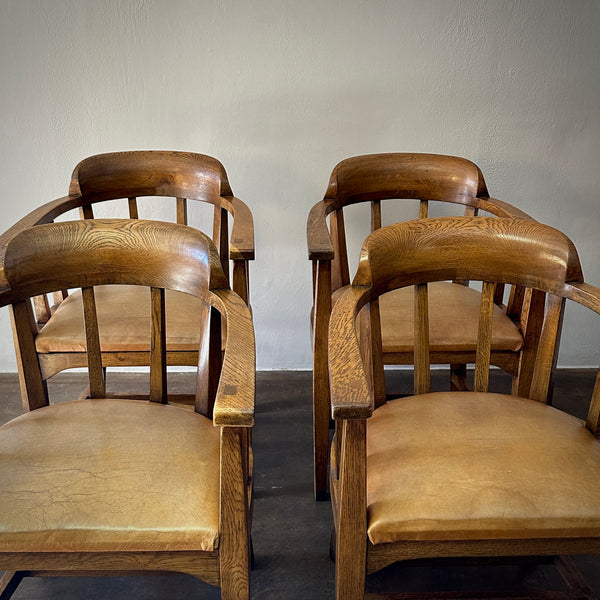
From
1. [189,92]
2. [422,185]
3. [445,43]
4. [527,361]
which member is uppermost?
[445,43]

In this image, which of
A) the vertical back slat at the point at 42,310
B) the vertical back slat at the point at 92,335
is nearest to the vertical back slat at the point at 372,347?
the vertical back slat at the point at 92,335

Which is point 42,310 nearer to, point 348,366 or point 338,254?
point 338,254

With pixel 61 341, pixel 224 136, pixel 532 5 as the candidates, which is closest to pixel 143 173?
pixel 224 136

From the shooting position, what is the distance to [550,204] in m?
2.56

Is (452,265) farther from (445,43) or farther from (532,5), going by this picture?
(532,5)

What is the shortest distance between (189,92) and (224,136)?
20cm

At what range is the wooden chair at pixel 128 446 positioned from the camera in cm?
106

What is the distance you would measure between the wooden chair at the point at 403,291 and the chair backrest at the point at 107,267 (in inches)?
15.6

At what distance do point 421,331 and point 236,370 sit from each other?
511mm

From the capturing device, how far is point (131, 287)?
79.4 inches

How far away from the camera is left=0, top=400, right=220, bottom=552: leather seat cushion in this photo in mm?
1061

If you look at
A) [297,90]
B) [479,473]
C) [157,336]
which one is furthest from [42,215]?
[479,473]

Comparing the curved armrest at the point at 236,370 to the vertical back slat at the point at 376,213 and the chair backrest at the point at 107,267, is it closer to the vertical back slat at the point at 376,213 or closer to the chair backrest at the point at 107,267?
the chair backrest at the point at 107,267

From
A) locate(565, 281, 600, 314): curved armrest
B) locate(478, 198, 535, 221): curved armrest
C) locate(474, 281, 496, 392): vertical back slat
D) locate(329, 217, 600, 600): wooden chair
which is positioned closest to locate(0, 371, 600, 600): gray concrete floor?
locate(329, 217, 600, 600): wooden chair
